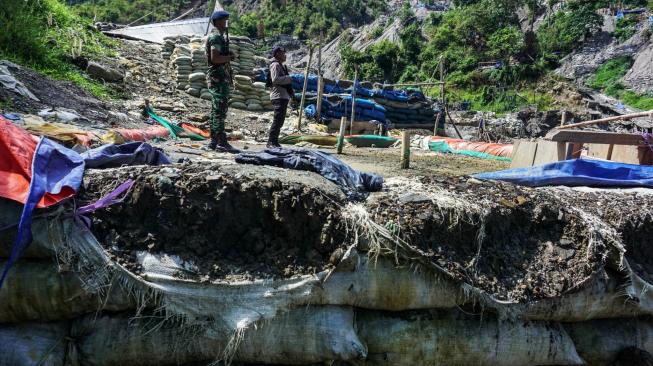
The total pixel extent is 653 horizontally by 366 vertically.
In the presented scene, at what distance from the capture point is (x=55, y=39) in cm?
951

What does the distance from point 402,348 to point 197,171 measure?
62.1 inches

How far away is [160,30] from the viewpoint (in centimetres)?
1692

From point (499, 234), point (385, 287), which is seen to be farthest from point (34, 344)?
point (499, 234)

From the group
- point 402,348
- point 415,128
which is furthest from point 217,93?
point 415,128

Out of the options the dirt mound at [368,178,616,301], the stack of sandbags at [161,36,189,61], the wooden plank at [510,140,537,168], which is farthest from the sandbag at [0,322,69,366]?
the stack of sandbags at [161,36,189,61]

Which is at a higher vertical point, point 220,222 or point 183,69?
point 183,69

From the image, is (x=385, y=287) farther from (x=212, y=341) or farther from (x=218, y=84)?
(x=218, y=84)

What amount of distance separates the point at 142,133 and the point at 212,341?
411cm

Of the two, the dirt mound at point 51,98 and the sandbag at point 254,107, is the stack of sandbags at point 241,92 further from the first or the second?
the dirt mound at point 51,98

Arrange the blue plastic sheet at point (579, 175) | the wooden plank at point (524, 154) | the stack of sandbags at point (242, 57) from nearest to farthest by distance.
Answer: the blue plastic sheet at point (579, 175) < the wooden plank at point (524, 154) < the stack of sandbags at point (242, 57)

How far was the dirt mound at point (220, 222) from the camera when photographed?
8.27 ft

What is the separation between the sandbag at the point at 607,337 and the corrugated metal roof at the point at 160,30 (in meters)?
15.3

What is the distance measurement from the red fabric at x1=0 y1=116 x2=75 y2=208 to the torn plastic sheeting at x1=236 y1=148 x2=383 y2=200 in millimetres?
1288

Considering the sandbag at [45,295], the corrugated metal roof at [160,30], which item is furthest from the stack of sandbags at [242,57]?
the sandbag at [45,295]
